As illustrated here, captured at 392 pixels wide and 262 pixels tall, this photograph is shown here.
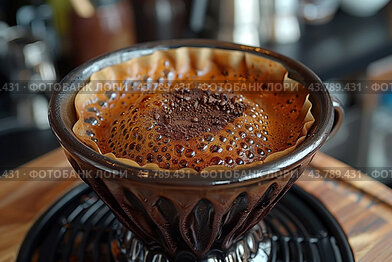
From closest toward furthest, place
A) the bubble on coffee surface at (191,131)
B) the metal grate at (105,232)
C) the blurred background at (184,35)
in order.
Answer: the bubble on coffee surface at (191,131), the metal grate at (105,232), the blurred background at (184,35)

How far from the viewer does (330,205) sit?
2.39 ft

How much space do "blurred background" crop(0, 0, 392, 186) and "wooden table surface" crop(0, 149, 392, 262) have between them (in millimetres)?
543

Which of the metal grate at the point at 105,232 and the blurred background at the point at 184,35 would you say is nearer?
the metal grate at the point at 105,232

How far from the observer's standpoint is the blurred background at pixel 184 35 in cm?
133

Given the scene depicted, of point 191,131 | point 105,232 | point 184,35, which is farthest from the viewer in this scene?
point 184,35

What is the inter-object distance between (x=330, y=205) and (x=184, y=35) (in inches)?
39.7

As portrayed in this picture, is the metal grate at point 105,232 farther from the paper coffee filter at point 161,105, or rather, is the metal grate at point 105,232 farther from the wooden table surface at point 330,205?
the paper coffee filter at point 161,105

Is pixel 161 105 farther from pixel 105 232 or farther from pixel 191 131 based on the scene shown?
pixel 105 232

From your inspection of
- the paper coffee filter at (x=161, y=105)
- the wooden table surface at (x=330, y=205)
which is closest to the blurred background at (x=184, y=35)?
the wooden table surface at (x=330, y=205)

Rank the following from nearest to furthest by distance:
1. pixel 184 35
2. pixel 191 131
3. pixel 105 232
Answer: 1. pixel 191 131
2. pixel 105 232
3. pixel 184 35

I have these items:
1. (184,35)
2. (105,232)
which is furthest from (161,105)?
(184,35)

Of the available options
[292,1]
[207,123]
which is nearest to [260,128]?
[207,123]

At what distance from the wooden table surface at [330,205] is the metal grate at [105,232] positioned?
0.07 ft

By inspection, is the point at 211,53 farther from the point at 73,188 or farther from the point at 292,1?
the point at 292,1
